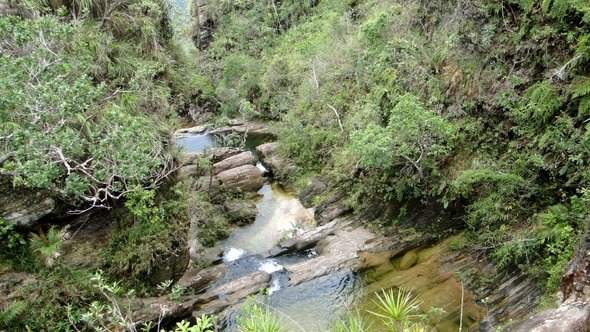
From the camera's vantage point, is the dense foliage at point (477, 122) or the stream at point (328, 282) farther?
the stream at point (328, 282)

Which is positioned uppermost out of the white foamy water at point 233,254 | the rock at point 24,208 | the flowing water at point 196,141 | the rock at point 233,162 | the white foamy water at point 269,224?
the rock at point 24,208

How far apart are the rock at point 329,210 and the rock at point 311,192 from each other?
3.00 feet

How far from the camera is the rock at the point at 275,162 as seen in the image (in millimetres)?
17837

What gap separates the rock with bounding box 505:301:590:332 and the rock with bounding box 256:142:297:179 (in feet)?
42.0

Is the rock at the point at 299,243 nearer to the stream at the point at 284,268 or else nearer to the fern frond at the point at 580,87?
the stream at the point at 284,268

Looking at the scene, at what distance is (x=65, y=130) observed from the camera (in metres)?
7.49

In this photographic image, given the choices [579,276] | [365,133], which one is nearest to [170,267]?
[365,133]

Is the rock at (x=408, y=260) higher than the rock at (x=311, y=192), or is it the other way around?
the rock at (x=408, y=260)

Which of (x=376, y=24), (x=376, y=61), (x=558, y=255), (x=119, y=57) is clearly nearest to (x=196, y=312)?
(x=119, y=57)

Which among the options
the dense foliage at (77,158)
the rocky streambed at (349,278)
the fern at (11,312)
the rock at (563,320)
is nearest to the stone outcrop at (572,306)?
the rock at (563,320)

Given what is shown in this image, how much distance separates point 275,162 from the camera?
18.8 meters

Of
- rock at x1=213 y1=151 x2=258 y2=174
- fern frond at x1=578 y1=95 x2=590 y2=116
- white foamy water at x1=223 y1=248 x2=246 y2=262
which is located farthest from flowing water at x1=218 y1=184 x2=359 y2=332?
fern frond at x1=578 y1=95 x2=590 y2=116

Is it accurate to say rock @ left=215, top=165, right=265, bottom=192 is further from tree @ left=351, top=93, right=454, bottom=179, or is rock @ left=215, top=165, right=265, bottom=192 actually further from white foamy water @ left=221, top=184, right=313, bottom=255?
tree @ left=351, top=93, right=454, bottom=179

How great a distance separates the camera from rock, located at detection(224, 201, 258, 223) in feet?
48.5
